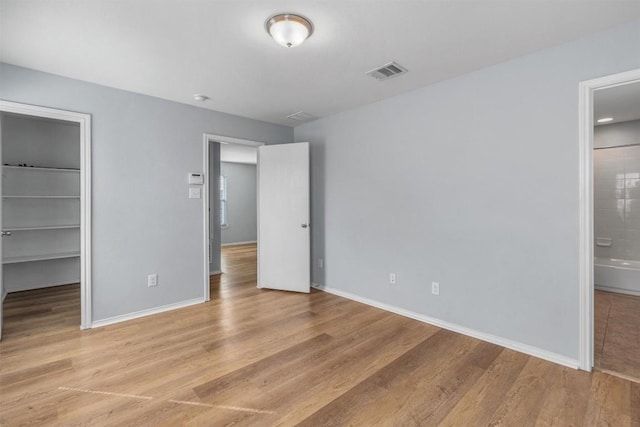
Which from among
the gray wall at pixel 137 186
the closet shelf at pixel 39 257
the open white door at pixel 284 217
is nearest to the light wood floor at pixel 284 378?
the gray wall at pixel 137 186

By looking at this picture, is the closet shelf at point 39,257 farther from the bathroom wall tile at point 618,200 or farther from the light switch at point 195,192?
the bathroom wall tile at point 618,200

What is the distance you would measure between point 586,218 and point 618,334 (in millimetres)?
1433

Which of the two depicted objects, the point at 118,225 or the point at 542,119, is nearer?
the point at 542,119

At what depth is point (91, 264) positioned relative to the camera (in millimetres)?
2922

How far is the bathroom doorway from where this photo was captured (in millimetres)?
3289

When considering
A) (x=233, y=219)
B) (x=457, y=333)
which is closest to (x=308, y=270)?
(x=457, y=333)

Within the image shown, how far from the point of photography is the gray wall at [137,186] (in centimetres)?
286

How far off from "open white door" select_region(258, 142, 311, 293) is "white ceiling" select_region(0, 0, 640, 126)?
1203mm

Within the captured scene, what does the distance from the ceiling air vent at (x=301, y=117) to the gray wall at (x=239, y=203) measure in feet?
16.3

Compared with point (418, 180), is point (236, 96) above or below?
above

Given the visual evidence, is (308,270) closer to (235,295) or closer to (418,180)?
(235,295)

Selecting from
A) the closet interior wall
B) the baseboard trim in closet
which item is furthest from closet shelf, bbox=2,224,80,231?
the baseboard trim in closet

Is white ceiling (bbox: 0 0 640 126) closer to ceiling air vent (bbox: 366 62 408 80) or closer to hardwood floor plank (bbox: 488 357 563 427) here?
ceiling air vent (bbox: 366 62 408 80)

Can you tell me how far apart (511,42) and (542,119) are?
0.64m
